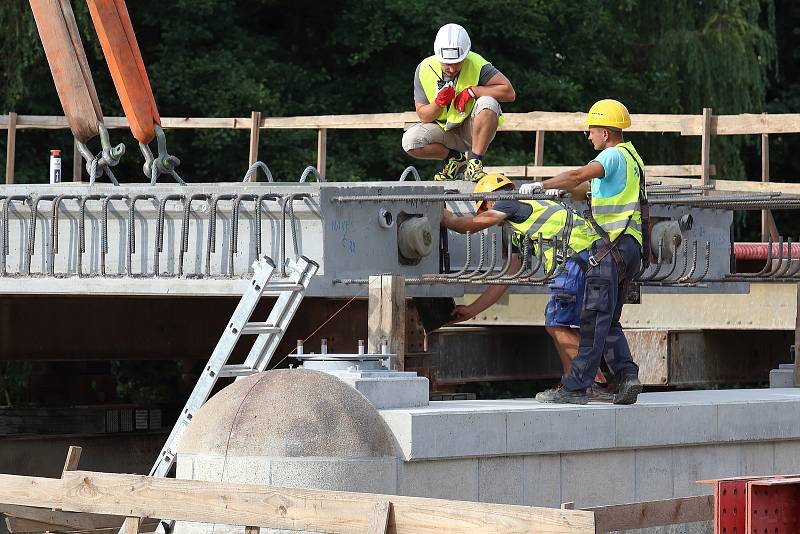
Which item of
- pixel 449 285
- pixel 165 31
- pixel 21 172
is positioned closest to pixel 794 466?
pixel 449 285

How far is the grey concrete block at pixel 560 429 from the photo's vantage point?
10.8 m

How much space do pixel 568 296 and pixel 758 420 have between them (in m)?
1.58

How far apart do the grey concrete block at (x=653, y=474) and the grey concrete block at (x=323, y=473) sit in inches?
90.7

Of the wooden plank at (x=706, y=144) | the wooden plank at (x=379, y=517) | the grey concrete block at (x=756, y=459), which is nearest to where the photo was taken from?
the wooden plank at (x=379, y=517)

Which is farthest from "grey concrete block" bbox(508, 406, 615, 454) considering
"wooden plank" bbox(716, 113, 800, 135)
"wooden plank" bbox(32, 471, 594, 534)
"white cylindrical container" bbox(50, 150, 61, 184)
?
"wooden plank" bbox(716, 113, 800, 135)

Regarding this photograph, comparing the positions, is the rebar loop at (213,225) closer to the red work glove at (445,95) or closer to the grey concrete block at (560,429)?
the red work glove at (445,95)

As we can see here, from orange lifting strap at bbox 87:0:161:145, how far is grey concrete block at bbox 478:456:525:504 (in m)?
4.83

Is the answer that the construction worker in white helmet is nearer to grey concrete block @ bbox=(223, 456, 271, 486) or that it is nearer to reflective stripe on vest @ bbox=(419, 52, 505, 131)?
reflective stripe on vest @ bbox=(419, 52, 505, 131)

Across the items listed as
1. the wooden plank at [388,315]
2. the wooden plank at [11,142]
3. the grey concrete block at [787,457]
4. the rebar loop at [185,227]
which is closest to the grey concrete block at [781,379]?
the grey concrete block at [787,457]

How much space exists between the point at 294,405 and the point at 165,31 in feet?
57.0

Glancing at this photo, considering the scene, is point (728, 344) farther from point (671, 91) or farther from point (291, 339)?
point (671, 91)

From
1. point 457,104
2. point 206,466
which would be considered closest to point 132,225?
point 457,104

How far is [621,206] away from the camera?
36.5ft

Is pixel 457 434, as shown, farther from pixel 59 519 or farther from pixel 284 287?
pixel 59 519
